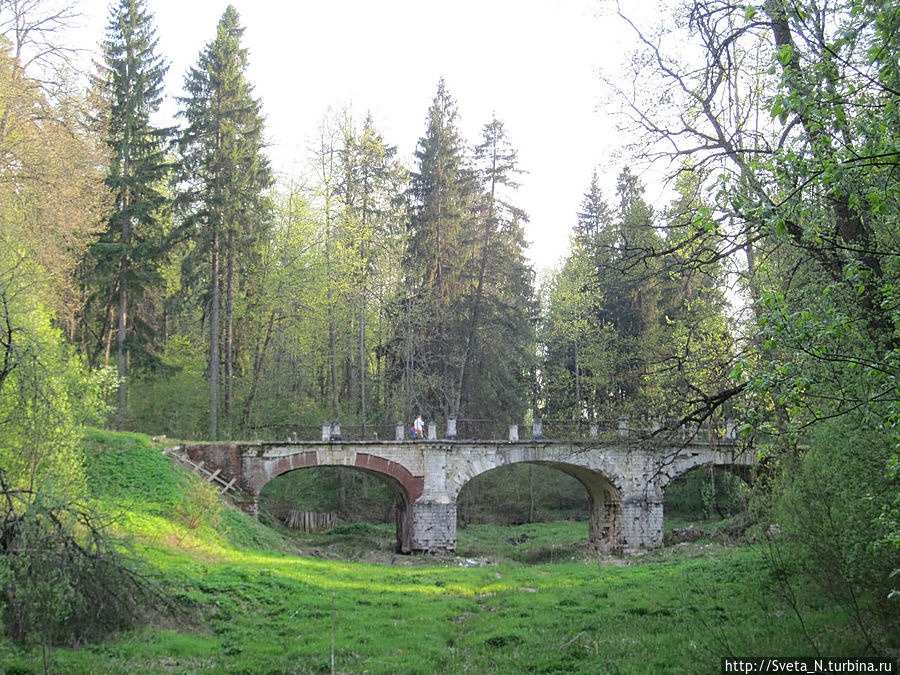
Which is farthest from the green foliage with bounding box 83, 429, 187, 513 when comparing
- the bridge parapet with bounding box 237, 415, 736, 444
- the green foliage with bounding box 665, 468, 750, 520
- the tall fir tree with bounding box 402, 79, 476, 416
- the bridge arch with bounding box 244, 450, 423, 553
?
the green foliage with bounding box 665, 468, 750, 520

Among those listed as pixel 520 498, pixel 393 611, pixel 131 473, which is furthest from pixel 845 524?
pixel 520 498

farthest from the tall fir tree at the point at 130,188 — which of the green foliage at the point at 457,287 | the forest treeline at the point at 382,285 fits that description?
the green foliage at the point at 457,287

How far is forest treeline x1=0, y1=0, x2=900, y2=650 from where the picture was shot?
7441 mm

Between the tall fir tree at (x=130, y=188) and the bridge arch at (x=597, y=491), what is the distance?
43.0ft

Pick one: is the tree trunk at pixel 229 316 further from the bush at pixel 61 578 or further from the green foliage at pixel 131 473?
the bush at pixel 61 578

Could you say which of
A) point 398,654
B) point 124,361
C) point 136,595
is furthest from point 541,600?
point 124,361

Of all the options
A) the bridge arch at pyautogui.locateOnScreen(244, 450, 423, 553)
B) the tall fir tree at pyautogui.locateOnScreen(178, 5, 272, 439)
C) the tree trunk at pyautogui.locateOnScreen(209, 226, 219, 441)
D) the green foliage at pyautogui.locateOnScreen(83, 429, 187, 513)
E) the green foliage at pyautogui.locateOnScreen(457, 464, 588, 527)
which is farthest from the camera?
the green foliage at pyautogui.locateOnScreen(457, 464, 588, 527)

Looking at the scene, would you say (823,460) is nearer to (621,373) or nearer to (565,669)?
(565,669)

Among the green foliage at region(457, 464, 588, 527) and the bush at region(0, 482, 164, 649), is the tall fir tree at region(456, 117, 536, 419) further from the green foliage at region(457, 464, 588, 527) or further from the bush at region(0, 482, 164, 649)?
the bush at region(0, 482, 164, 649)

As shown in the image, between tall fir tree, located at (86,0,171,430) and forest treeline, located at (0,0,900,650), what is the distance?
0.32 ft

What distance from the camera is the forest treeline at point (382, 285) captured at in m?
7.44

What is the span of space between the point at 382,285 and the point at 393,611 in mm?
21499

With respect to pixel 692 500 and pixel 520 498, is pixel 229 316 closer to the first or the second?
pixel 520 498

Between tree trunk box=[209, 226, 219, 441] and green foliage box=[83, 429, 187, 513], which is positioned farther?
tree trunk box=[209, 226, 219, 441]
